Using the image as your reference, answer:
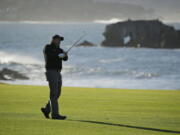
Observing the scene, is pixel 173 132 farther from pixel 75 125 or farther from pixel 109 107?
pixel 109 107

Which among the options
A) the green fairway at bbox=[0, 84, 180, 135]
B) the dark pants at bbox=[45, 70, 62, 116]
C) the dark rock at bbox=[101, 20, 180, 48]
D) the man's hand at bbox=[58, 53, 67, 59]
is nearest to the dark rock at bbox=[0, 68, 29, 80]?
the green fairway at bbox=[0, 84, 180, 135]

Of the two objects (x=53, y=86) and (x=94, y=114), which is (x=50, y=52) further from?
(x=94, y=114)

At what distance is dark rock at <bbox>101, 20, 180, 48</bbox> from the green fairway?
108150 mm

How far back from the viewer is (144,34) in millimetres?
125500

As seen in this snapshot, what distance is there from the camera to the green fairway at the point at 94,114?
9219 mm

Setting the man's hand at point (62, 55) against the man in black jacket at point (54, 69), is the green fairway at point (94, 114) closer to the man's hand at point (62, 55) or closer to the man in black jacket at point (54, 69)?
the man in black jacket at point (54, 69)

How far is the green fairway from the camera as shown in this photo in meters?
9.22

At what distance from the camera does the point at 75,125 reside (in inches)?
382

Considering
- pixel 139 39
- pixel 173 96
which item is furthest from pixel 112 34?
pixel 173 96

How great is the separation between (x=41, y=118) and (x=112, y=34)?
120625 millimetres

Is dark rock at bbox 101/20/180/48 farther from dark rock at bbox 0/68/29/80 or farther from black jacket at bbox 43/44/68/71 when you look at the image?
black jacket at bbox 43/44/68/71

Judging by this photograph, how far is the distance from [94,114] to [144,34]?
115190 millimetres

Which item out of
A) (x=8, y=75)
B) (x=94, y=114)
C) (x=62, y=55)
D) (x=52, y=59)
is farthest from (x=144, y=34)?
(x=62, y=55)

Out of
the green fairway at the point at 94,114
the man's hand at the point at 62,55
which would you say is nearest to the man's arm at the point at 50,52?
the man's hand at the point at 62,55
